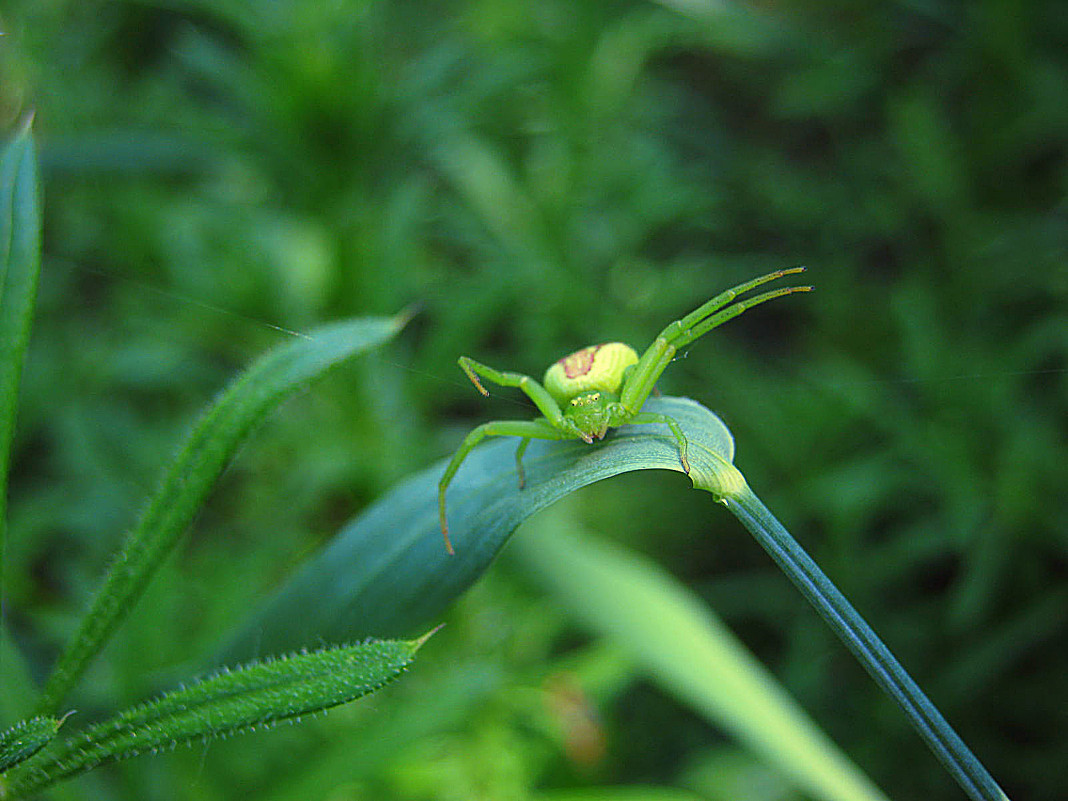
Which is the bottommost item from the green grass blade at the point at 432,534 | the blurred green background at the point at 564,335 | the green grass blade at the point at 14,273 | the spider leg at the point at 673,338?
the blurred green background at the point at 564,335

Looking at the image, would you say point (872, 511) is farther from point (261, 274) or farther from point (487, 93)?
point (261, 274)

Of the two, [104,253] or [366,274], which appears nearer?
[366,274]

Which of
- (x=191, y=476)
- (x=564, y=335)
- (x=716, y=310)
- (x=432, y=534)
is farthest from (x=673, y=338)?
(x=564, y=335)

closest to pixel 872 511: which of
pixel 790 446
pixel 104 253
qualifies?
pixel 790 446

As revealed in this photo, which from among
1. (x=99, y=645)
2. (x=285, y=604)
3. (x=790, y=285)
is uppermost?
(x=790, y=285)

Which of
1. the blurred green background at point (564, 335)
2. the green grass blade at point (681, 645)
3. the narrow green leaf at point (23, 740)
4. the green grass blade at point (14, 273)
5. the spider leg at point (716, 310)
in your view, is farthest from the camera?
the blurred green background at point (564, 335)

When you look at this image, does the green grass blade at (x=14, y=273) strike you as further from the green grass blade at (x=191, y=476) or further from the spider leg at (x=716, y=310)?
the spider leg at (x=716, y=310)

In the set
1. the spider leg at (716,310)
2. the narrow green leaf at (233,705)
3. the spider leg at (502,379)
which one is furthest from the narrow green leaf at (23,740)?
the spider leg at (716,310)
